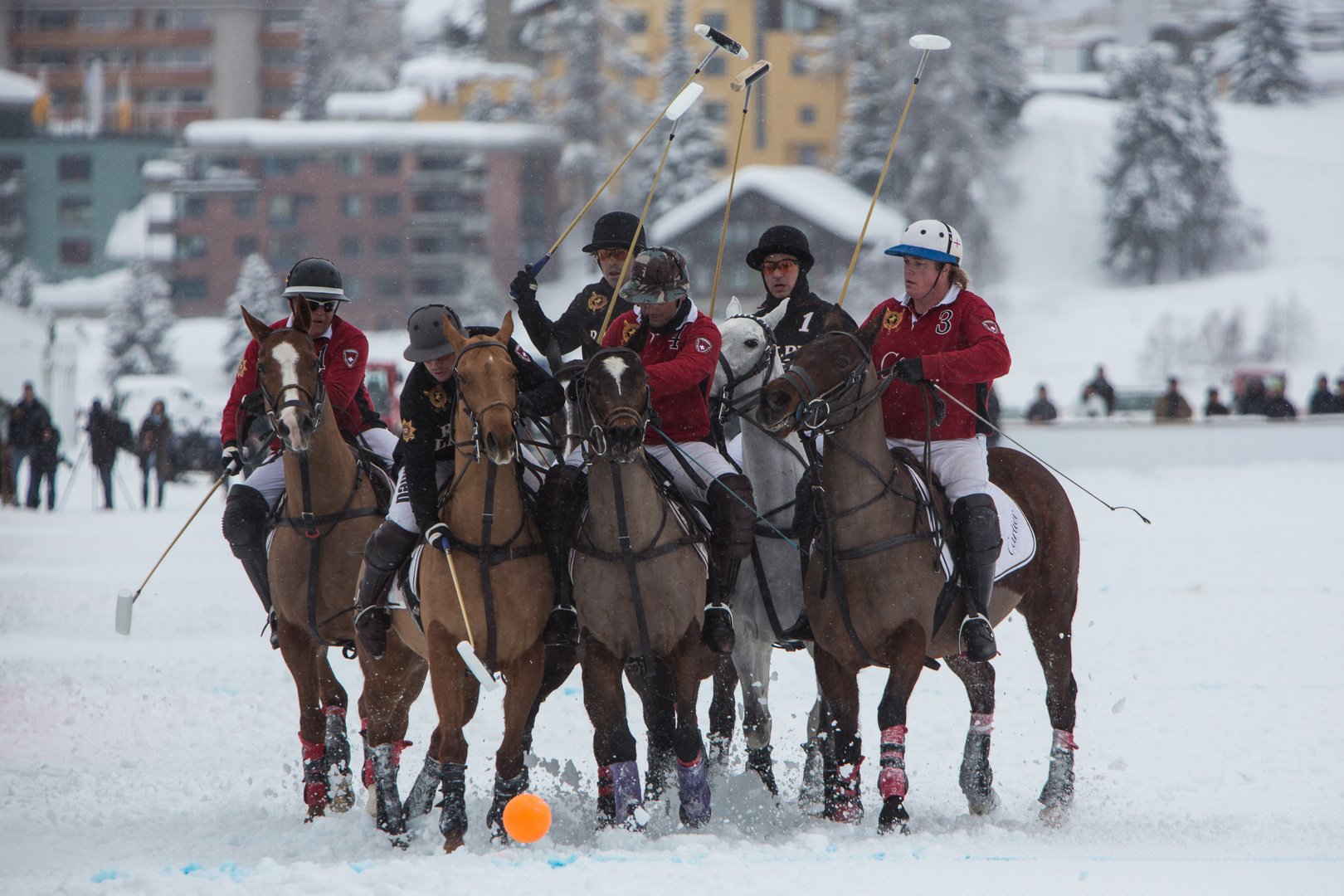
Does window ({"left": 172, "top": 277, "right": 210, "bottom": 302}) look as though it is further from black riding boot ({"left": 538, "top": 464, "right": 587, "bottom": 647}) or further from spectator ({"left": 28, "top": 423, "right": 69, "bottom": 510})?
black riding boot ({"left": 538, "top": 464, "right": 587, "bottom": 647})

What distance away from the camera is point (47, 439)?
22.5m

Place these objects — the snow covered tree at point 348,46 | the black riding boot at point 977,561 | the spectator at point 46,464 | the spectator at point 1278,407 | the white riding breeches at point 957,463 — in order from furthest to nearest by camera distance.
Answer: the snow covered tree at point 348,46 < the spectator at point 1278,407 < the spectator at point 46,464 < the white riding breeches at point 957,463 < the black riding boot at point 977,561

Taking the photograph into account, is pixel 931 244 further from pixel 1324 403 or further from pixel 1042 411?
pixel 1324 403

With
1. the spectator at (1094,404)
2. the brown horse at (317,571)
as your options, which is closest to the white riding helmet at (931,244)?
the brown horse at (317,571)

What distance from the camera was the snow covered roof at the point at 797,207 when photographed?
58.1 m

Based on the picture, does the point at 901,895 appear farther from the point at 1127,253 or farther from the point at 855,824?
the point at 1127,253

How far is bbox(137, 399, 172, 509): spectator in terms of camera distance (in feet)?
80.7

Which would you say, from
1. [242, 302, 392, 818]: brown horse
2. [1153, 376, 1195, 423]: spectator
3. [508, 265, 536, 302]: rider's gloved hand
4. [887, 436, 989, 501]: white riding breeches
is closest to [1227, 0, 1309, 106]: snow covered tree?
[1153, 376, 1195, 423]: spectator

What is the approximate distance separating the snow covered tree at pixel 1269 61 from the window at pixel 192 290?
5604 cm

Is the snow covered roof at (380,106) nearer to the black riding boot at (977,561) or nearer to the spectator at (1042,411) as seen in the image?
the spectator at (1042,411)

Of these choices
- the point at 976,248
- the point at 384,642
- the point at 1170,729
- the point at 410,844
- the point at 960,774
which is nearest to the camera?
the point at 410,844

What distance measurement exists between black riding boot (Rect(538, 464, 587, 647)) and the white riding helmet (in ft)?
5.83

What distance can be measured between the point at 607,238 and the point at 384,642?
7.97 ft

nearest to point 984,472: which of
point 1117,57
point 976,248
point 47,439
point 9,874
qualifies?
point 9,874
